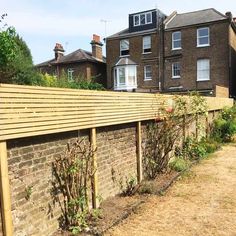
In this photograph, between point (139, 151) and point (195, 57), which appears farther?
point (195, 57)

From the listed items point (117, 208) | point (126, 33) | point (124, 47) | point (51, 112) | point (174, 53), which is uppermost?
point (126, 33)

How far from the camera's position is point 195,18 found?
1393 inches

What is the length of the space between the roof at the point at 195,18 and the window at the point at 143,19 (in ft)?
7.06

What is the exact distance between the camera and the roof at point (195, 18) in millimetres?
33656

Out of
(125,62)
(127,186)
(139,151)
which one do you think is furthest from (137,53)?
(127,186)

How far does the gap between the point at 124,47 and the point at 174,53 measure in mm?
6128

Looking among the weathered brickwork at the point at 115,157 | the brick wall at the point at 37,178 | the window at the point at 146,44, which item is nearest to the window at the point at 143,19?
the window at the point at 146,44

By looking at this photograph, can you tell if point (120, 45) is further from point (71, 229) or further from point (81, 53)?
point (71, 229)

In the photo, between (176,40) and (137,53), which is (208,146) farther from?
(137,53)

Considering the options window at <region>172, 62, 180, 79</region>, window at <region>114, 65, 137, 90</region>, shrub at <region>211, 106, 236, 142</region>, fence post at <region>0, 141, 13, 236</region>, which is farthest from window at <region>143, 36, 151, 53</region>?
fence post at <region>0, 141, 13, 236</region>

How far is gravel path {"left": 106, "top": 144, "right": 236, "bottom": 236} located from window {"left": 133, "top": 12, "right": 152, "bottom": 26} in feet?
99.4

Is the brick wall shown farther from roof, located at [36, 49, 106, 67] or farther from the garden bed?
roof, located at [36, 49, 106, 67]

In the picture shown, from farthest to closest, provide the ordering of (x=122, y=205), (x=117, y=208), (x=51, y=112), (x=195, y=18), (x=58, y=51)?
(x=58, y=51) < (x=195, y=18) < (x=122, y=205) < (x=117, y=208) < (x=51, y=112)

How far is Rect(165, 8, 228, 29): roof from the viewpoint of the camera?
33656 mm
